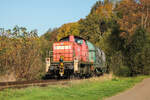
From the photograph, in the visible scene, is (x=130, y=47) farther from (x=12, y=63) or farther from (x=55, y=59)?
(x=12, y=63)

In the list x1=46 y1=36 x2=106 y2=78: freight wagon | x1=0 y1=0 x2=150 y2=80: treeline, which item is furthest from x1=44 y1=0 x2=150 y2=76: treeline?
x1=46 y1=36 x2=106 y2=78: freight wagon

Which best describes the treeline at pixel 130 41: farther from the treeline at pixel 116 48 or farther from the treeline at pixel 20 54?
the treeline at pixel 20 54

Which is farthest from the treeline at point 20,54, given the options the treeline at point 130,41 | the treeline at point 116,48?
the treeline at point 130,41

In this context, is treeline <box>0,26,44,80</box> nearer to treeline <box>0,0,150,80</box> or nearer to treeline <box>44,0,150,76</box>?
treeline <box>0,0,150,80</box>

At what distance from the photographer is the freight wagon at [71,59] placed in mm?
17491

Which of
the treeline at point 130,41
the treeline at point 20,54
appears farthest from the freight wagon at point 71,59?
the treeline at point 130,41

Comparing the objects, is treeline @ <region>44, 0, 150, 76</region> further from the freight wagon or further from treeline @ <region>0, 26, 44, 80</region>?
treeline @ <region>0, 26, 44, 80</region>

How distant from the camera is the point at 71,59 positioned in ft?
60.5

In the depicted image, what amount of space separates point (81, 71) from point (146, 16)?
14460mm

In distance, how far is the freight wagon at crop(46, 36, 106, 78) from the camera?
57.4 feet

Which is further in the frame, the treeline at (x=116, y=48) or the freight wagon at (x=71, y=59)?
the freight wagon at (x=71, y=59)

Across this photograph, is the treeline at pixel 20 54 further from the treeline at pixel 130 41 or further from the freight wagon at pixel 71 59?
the treeline at pixel 130 41

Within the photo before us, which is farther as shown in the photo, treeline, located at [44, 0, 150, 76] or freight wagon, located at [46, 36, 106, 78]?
treeline, located at [44, 0, 150, 76]

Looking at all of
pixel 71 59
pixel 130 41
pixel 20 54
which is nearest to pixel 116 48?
pixel 130 41
